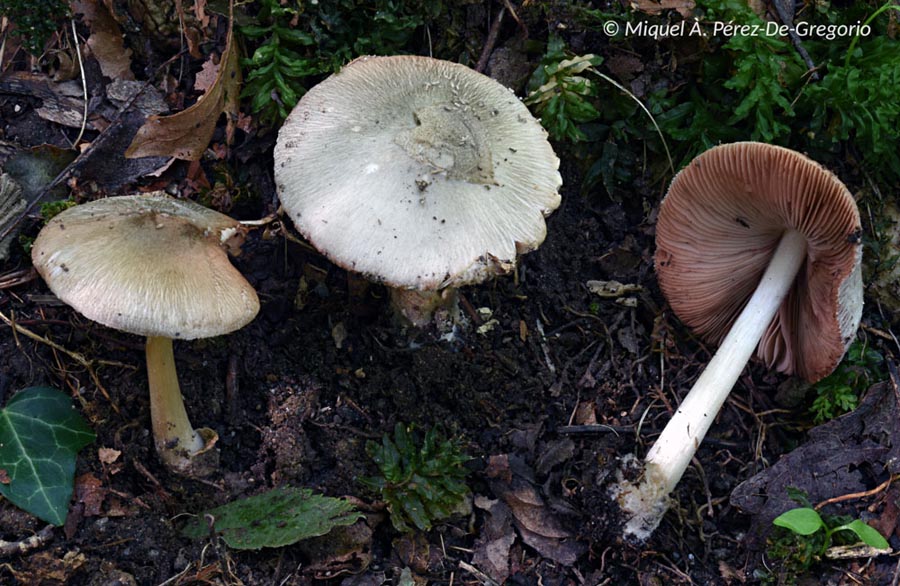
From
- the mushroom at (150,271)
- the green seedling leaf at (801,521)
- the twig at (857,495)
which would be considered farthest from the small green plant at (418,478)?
the twig at (857,495)

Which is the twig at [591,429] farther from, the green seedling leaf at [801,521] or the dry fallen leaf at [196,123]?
the dry fallen leaf at [196,123]

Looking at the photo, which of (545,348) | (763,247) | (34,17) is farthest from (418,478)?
(34,17)

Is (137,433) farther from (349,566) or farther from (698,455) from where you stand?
(698,455)

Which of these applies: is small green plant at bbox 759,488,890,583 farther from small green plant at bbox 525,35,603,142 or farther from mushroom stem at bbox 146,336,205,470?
mushroom stem at bbox 146,336,205,470

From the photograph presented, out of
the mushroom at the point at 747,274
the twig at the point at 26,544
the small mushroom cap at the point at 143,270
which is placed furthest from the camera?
the mushroom at the point at 747,274

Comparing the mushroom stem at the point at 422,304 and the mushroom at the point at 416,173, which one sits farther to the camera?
the mushroom stem at the point at 422,304

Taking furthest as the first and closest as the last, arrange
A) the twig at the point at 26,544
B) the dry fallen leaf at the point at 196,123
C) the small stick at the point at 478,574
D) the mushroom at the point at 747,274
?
1. the dry fallen leaf at the point at 196,123
2. the small stick at the point at 478,574
3. the mushroom at the point at 747,274
4. the twig at the point at 26,544
